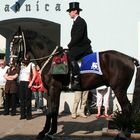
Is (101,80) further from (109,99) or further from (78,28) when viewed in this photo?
(109,99)

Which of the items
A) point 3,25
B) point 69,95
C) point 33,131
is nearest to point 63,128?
A: point 33,131

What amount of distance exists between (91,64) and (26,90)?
4512 millimetres

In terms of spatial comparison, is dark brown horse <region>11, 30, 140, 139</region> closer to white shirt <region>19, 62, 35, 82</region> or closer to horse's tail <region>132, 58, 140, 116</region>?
horse's tail <region>132, 58, 140, 116</region>

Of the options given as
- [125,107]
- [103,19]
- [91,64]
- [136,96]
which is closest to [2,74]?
[103,19]

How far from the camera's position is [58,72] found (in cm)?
946

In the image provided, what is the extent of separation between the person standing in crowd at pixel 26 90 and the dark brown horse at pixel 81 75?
12.2 ft

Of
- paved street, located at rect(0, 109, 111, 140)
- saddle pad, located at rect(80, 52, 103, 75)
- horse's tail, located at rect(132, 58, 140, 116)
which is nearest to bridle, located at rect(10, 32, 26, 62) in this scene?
saddle pad, located at rect(80, 52, 103, 75)

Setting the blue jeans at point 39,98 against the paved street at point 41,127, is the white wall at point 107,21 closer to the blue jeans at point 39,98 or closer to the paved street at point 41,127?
the blue jeans at point 39,98

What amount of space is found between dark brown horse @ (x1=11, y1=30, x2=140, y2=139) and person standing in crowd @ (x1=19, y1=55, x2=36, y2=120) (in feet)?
12.2

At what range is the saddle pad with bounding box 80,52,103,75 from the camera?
31.7 feet

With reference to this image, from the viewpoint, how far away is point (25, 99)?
45.0ft

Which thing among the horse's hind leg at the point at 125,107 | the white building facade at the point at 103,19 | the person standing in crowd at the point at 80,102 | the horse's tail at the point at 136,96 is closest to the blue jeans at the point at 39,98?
the person standing in crowd at the point at 80,102

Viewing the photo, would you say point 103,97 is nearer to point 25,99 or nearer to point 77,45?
point 25,99

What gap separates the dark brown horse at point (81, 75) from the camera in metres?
9.62
